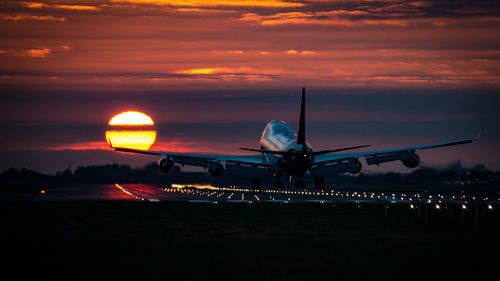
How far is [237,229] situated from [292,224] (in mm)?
4298

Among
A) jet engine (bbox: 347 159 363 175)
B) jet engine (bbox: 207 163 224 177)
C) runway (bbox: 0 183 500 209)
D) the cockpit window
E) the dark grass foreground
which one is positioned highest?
the cockpit window

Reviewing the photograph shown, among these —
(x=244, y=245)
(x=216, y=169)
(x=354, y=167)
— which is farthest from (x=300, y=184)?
(x=244, y=245)

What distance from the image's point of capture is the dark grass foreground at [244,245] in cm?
2312

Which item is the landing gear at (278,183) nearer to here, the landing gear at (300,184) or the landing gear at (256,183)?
the landing gear at (256,183)

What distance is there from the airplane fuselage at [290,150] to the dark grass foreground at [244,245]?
29.8 m

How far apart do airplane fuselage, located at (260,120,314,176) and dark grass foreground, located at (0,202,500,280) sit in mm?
29802

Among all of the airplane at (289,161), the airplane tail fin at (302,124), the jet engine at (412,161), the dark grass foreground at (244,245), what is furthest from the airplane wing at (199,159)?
the dark grass foreground at (244,245)

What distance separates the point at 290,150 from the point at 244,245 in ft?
169

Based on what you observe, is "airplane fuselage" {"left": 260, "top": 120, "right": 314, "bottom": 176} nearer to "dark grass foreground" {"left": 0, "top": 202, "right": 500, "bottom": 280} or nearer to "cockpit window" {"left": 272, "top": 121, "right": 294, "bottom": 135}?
"cockpit window" {"left": 272, "top": 121, "right": 294, "bottom": 135}

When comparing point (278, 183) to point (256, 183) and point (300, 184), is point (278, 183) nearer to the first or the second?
point (256, 183)

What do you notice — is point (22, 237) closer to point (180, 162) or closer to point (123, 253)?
point (123, 253)

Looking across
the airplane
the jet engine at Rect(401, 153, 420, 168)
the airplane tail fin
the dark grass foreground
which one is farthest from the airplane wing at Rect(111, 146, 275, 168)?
the dark grass foreground

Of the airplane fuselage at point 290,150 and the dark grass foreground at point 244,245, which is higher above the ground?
the airplane fuselage at point 290,150

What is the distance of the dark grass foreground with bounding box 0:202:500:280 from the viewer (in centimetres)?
2312
